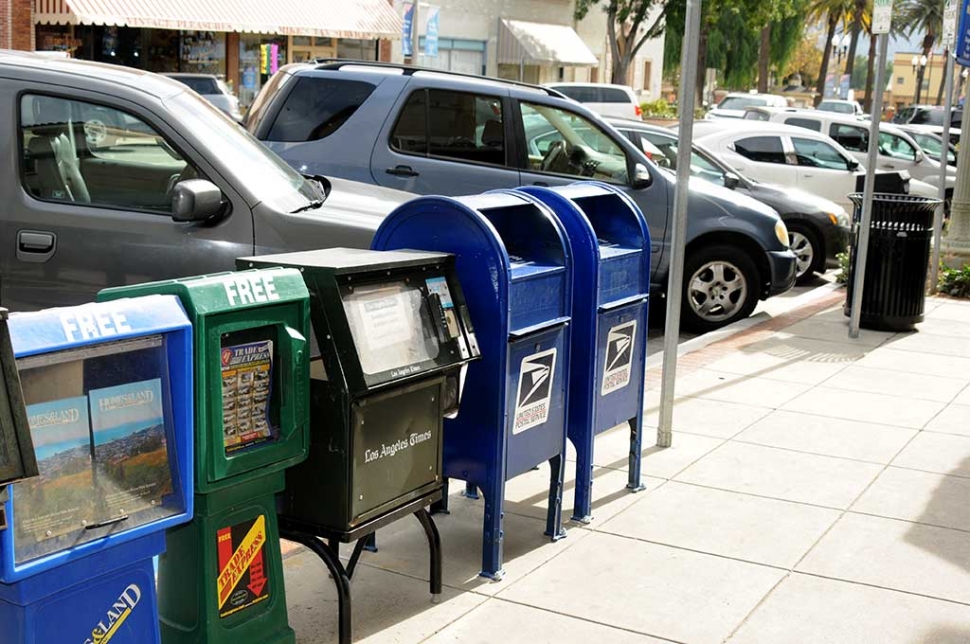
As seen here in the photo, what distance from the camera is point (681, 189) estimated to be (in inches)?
254

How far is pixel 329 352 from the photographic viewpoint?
3.99 m

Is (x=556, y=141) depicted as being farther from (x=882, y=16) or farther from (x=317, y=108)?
(x=882, y=16)

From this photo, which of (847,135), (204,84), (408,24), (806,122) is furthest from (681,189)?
(408,24)

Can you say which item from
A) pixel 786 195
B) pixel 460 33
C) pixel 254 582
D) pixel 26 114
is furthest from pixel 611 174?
pixel 460 33

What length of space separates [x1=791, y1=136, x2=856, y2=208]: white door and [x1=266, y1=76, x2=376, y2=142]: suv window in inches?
327

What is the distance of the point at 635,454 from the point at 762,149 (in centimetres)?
1089

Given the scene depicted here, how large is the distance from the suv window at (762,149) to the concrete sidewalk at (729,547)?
8208 mm

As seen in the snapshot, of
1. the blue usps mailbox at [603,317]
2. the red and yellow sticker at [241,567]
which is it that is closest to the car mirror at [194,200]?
the blue usps mailbox at [603,317]

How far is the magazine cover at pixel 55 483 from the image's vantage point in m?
3.05

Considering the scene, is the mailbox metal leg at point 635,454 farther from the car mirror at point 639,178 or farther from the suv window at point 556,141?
the car mirror at point 639,178

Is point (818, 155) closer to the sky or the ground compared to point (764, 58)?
closer to the ground

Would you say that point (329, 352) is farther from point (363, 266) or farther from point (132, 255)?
point (132, 255)

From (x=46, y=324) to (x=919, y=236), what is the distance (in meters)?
8.35

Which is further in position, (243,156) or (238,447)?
(243,156)
